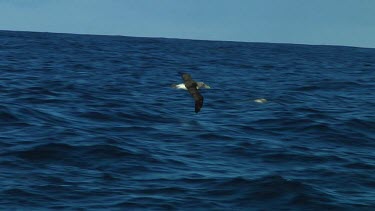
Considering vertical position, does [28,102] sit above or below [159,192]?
above

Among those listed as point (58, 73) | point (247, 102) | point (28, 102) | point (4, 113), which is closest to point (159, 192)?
point (4, 113)

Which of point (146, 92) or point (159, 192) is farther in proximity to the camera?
point (146, 92)

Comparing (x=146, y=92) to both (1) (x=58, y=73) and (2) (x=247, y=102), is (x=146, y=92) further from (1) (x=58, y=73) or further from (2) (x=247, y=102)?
(1) (x=58, y=73)

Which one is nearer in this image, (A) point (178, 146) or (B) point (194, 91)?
(B) point (194, 91)

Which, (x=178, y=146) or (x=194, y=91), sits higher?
(x=194, y=91)

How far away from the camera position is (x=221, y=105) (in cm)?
Result: 2750

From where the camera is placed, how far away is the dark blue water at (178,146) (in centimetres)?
1473

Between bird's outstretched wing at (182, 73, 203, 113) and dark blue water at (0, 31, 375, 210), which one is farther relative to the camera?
bird's outstretched wing at (182, 73, 203, 113)

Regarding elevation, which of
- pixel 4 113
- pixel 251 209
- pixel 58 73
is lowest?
pixel 251 209

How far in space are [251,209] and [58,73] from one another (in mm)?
23770

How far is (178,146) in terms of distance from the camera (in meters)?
19.3

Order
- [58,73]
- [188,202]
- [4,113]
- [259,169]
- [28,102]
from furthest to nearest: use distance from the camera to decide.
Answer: [58,73] → [28,102] → [4,113] → [259,169] → [188,202]

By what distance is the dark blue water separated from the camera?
14.7 metres

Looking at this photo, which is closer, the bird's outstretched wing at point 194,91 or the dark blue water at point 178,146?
the dark blue water at point 178,146
